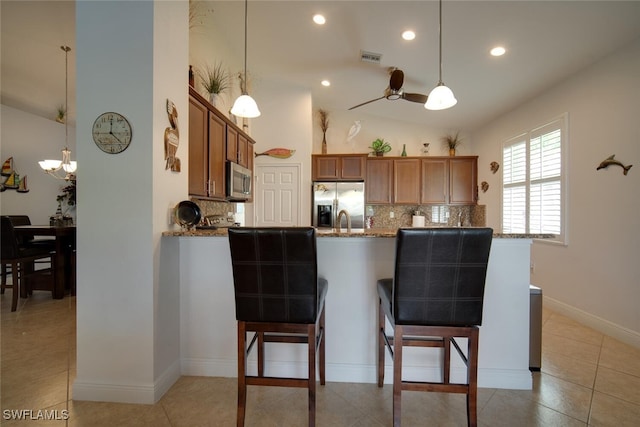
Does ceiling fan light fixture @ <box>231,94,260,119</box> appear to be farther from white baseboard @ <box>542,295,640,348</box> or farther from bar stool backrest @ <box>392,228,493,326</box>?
white baseboard @ <box>542,295,640,348</box>

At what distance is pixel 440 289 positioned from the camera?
1.22 m

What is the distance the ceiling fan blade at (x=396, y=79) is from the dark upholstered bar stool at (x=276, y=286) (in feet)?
7.76

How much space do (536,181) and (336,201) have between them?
2.85m

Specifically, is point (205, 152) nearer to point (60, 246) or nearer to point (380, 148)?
point (60, 246)

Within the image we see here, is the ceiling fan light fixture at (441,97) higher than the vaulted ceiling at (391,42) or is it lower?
lower

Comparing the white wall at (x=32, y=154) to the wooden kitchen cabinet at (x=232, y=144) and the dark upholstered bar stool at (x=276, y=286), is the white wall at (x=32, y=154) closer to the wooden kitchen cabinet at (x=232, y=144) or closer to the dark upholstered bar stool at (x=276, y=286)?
the wooden kitchen cabinet at (x=232, y=144)

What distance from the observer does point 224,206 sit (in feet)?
12.1

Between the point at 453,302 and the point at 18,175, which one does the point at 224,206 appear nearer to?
the point at 453,302

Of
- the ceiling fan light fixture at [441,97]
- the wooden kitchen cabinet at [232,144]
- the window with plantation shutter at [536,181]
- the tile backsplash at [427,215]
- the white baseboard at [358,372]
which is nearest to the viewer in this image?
the white baseboard at [358,372]

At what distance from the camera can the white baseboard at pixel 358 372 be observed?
5.46 ft

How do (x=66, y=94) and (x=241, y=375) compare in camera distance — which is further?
(x=66, y=94)

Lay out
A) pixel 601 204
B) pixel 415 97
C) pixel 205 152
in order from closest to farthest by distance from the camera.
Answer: pixel 205 152, pixel 601 204, pixel 415 97

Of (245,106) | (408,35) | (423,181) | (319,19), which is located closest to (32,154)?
(245,106)

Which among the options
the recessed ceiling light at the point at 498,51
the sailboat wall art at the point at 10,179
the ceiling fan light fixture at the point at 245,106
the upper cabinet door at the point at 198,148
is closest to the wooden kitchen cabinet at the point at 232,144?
the upper cabinet door at the point at 198,148
